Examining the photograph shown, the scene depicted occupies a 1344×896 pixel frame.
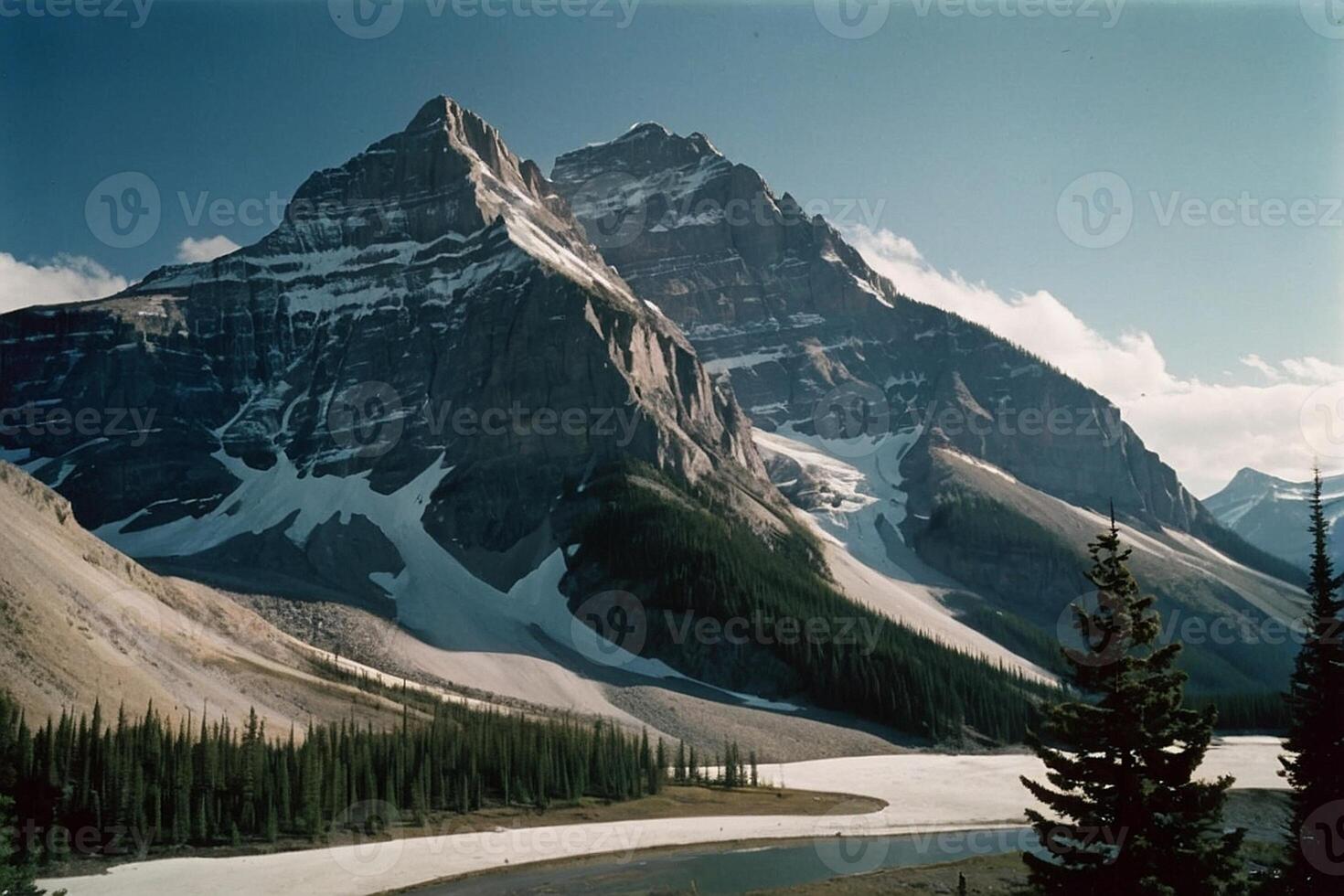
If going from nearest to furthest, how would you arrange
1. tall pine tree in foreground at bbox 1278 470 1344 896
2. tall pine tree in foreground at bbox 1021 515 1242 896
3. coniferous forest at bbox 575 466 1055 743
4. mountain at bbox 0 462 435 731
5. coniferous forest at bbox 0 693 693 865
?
tall pine tree in foreground at bbox 1021 515 1242 896, tall pine tree in foreground at bbox 1278 470 1344 896, coniferous forest at bbox 0 693 693 865, mountain at bbox 0 462 435 731, coniferous forest at bbox 575 466 1055 743

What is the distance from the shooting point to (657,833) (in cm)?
8956

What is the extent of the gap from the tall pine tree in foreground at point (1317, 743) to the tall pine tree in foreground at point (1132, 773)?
6384 millimetres

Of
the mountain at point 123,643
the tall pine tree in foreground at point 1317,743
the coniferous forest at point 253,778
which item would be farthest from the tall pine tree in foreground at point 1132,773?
the mountain at point 123,643

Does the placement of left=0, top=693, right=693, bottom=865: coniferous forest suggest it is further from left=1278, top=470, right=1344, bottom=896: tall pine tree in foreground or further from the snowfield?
left=1278, top=470, right=1344, bottom=896: tall pine tree in foreground

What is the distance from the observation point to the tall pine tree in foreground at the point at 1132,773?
1045 inches

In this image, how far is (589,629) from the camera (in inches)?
7613

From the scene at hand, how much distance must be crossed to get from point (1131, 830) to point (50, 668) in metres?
86.9

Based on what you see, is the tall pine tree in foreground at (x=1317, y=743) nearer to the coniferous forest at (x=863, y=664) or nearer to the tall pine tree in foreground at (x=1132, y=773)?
the tall pine tree in foreground at (x=1132, y=773)

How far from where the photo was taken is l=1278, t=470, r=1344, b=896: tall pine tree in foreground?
104 ft

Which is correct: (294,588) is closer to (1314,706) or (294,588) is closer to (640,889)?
(640,889)

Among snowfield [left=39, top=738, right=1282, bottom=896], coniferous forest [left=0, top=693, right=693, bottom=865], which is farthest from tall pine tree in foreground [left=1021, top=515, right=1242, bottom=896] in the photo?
coniferous forest [left=0, top=693, right=693, bottom=865]

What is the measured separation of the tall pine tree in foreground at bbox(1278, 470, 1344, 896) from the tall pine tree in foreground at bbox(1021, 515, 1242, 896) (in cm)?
638

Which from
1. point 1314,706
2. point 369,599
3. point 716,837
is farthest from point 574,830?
point 369,599

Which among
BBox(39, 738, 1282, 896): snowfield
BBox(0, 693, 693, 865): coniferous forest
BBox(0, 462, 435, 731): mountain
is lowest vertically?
BBox(39, 738, 1282, 896): snowfield
